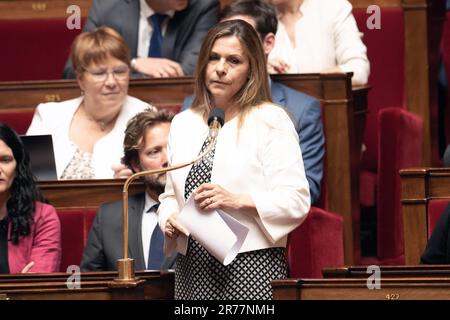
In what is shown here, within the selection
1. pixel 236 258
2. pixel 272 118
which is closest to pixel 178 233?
pixel 236 258

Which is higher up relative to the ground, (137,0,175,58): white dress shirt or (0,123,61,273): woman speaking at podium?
(137,0,175,58): white dress shirt

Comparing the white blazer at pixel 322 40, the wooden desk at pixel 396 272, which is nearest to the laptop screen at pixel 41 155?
the white blazer at pixel 322 40

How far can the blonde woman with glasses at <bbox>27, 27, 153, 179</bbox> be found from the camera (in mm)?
2938

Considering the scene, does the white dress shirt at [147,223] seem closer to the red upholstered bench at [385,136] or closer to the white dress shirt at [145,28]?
the red upholstered bench at [385,136]

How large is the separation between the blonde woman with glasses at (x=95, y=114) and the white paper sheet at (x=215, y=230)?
864 mm

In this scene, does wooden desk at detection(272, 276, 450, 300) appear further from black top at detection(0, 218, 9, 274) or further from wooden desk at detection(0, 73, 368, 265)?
wooden desk at detection(0, 73, 368, 265)

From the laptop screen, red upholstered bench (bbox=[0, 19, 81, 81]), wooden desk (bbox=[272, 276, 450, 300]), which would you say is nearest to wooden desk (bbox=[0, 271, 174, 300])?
wooden desk (bbox=[272, 276, 450, 300])

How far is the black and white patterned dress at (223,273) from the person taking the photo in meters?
2.12

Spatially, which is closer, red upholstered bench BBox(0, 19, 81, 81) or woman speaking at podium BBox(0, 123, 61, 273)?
woman speaking at podium BBox(0, 123, 61, 273)

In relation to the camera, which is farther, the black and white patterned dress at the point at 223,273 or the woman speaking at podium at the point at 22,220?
the woman speaking at podium at the point at 22,220

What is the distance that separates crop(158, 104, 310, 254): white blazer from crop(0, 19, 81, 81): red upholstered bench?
1559 mm

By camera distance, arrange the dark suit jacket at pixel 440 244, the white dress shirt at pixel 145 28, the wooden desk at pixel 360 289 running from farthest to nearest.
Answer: the white dress shirt at pixel 145 28 < the dark suit jacket at pixel 440 244 < the wooden desk at pixel 360 289
